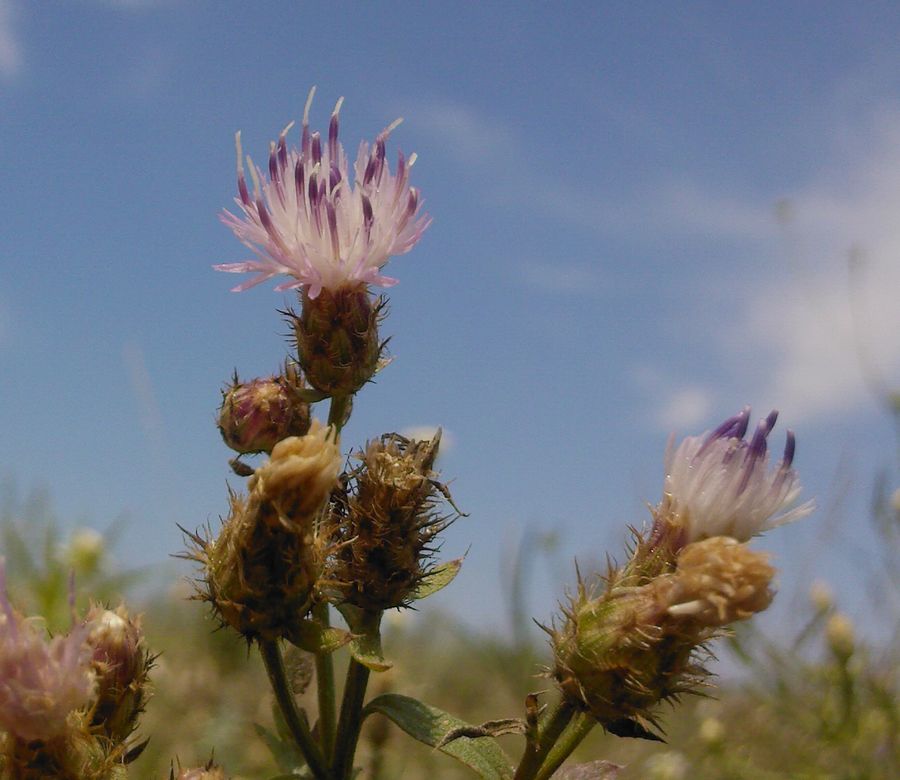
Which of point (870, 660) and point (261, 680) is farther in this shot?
point (261, 680)

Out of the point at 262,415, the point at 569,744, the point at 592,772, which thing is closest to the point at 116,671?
the point at 262,415

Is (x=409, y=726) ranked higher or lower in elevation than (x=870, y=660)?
lower

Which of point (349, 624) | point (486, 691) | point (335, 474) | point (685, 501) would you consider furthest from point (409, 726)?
point (486, 691)

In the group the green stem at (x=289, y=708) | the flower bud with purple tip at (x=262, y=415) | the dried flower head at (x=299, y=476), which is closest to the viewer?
the dried flower head at (x=299, y=476)

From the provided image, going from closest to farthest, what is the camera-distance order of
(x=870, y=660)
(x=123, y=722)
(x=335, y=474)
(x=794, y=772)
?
(x=335, y=474)
(x=123, y=722)
(x=794, y=772)
(x=870, y=660)

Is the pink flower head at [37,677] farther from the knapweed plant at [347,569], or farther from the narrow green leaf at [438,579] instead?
the narrow green leaf at [438,579]

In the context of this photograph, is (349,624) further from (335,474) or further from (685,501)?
(685,501)

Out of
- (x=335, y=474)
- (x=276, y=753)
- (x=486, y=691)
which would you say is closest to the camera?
(x=335, y=474)

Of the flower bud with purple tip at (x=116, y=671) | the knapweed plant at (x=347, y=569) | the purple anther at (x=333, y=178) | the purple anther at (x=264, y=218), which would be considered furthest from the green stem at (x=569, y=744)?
the purple anther at (x=333, y=178)
